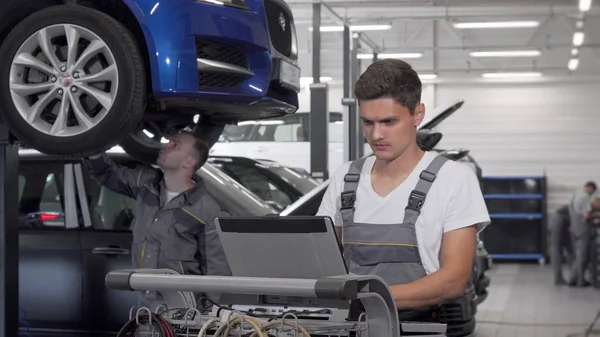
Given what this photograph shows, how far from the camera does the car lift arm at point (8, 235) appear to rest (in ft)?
13.5

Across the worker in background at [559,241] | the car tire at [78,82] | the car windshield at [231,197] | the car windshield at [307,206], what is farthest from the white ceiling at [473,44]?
the car tire at [78,82]

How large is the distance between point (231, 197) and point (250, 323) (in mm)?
3128

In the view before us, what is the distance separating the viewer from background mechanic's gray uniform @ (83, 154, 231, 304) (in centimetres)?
401

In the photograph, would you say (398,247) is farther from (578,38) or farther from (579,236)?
(578,38)

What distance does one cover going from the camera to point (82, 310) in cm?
530

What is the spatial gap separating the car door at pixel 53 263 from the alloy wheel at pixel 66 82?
1524mm

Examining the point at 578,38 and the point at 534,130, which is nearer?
the point at 578,38

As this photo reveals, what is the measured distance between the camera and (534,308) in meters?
10.2

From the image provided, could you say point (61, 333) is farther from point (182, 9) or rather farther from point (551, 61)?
point (551, 61)

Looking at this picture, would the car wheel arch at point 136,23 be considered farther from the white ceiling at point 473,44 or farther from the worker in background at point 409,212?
the white ceiling at point 473,44

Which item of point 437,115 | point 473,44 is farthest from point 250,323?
point 473,44

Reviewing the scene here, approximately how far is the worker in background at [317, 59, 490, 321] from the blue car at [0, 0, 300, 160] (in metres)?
1.65

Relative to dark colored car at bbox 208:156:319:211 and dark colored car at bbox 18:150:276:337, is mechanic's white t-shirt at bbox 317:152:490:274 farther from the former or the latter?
dark colored car at bbox 208:156:319:211

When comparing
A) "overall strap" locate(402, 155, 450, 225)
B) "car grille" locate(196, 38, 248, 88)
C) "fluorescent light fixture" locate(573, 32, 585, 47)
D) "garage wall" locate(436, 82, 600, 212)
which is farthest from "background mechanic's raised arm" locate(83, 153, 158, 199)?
"garage wall" locate(436, 82, 600, 212)
